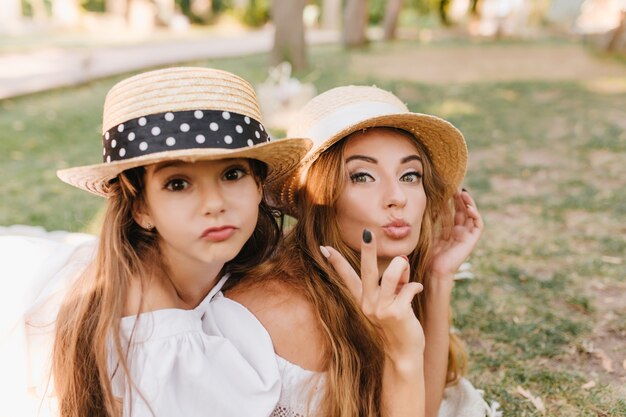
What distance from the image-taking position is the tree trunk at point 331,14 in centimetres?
3622

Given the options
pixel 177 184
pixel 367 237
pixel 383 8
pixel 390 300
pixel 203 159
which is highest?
pixel 203 159

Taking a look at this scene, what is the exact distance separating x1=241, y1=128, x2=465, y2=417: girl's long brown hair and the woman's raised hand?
0.20 m

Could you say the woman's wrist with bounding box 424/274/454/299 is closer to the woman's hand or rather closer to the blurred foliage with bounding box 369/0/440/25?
the woman's hand

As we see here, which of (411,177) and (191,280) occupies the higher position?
(411,177)

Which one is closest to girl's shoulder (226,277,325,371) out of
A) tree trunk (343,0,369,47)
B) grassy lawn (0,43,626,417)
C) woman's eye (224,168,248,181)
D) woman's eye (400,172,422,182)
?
woman's eye (224,168,248,181)

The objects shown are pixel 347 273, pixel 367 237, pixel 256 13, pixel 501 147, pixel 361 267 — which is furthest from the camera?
pixel 256 13

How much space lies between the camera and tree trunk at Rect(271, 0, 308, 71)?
492 inches

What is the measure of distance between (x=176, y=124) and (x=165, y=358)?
0.82m

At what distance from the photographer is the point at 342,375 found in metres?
2.22

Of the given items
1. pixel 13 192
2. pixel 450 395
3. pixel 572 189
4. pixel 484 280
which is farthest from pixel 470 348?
pixel 13 192

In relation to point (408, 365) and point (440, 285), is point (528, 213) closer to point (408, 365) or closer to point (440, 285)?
point (440, 285)

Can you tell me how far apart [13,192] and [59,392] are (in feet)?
15.8

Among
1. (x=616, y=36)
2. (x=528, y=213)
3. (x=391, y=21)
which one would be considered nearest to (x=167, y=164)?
(x=528, y=213)

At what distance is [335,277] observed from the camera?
94.3 inches
